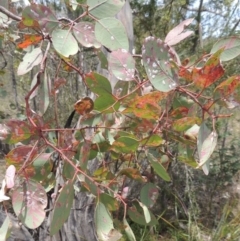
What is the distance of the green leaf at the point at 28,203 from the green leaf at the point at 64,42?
0.49 ft

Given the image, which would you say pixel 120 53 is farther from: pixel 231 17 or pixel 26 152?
pixel 231 17

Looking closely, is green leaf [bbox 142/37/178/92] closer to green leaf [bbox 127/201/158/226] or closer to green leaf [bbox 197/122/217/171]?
green leaf [bbox 197/122/217/171]

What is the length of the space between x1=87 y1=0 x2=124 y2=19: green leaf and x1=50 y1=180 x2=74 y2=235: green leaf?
190 millimetres

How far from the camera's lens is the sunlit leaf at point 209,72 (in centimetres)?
35

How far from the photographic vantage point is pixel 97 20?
1.40ft

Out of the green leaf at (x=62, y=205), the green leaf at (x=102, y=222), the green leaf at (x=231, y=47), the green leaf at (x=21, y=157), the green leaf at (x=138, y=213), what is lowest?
the green leaf at (x=138, y=213)

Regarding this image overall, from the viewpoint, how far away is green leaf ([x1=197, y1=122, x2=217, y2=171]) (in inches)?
14.8

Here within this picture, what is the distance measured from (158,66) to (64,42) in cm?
12

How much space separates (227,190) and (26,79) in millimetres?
1919

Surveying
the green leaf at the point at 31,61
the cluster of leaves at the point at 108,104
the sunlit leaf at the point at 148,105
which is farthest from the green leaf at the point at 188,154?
the green leaf at the point at 31,61

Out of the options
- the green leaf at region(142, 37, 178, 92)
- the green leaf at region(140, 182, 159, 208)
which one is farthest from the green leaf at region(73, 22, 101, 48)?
the green leaf at region(140, 182, 159, 208)

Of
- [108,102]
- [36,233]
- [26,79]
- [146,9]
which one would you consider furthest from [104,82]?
[26,79]

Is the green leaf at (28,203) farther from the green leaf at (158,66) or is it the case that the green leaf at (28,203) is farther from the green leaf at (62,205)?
the green leaf at (158,66)

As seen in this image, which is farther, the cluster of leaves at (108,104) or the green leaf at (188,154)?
the green leaf at (188,154)
